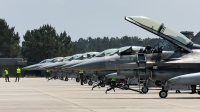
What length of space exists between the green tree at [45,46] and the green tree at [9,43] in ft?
17.1

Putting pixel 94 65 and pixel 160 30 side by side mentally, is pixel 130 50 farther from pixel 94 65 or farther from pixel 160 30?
pixel 160 30

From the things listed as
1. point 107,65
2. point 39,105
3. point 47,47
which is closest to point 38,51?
point 47,47

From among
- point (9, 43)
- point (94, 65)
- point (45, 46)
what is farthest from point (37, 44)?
point (94, 65)

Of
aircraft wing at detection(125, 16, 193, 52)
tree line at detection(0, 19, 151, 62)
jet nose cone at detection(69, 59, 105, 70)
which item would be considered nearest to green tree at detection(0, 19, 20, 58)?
tree line at detection(0, 19, 151, 62)

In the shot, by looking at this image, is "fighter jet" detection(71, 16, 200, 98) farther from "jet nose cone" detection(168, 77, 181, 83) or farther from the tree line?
the tree line

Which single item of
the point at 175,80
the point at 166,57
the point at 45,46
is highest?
the point at 45,46

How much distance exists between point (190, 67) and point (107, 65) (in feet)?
12.8

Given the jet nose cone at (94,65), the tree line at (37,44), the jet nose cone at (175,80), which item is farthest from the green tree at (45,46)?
the jet nose cone at (175,80)

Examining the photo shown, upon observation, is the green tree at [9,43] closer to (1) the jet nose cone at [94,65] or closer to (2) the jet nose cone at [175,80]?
(1) the jet nose cone at [94,65]

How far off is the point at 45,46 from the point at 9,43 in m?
17.0

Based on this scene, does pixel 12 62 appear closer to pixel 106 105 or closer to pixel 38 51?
pixel 38 51

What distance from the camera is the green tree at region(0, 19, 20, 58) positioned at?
118750 mm

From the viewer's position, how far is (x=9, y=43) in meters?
121

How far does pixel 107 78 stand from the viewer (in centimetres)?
3494
